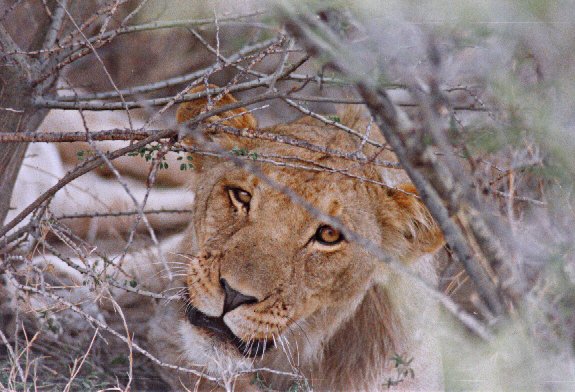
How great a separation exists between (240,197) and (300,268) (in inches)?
14.9

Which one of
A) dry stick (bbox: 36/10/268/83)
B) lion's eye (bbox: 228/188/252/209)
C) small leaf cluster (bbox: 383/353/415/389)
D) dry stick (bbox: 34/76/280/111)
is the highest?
dry stick (bbox: 36/10/268/83)

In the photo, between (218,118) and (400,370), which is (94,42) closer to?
(218,118)

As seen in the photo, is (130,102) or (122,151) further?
(130,102)

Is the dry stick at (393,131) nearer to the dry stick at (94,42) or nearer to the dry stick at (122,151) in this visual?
the dry stick at (122,151)

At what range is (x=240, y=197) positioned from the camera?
304 cm

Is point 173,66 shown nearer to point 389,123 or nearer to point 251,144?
point 251,144

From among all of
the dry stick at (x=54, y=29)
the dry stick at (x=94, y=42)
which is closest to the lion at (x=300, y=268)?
the dry stick at (x=94, y=42)

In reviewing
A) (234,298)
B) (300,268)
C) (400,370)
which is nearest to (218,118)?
(300,268)

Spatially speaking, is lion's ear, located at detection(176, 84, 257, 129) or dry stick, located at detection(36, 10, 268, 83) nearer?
dry stick, located at detection(36, 10, 268, 83)

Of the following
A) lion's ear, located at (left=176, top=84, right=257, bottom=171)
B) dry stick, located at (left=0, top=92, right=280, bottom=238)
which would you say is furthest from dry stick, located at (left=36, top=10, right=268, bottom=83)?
dry stick, located at (left=0, top=92, right=280, bottom=238)

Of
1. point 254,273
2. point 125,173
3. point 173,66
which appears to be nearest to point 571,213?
point 254,273

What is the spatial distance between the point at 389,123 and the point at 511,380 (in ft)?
2.03

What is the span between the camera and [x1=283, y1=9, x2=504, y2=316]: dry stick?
162 centimetres

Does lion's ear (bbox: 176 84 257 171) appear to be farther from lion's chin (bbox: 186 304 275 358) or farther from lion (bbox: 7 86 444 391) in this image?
lion's chin (bbox: 186 304 275 358)
